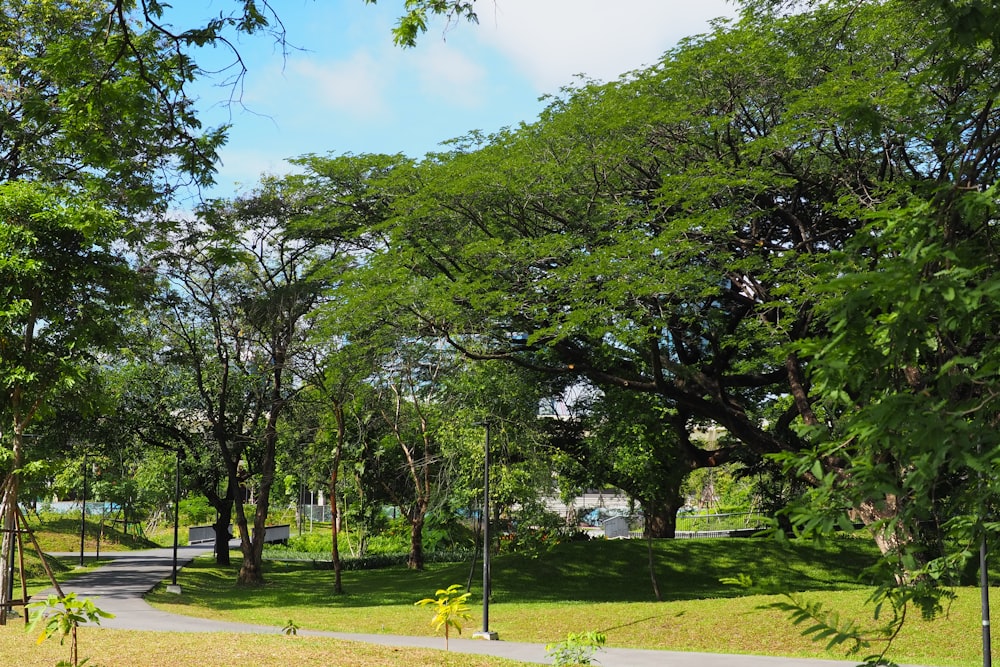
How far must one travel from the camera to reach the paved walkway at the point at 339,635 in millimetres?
15594

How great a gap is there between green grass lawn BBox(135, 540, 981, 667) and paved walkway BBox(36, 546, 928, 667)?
0.80 metres

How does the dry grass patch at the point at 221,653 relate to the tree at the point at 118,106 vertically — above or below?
below

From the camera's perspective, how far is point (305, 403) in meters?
34.1

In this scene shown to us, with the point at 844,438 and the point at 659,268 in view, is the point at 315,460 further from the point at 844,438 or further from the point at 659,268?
the point at 844,438

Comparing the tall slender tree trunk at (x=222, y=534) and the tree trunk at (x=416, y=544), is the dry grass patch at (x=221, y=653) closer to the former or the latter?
the tree trunk at (x=416, y=544)

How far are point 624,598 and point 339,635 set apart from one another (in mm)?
A: 9556

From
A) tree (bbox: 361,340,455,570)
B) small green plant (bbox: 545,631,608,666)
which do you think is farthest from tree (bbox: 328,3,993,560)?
small green plant (bbox: 545,631,608,666)

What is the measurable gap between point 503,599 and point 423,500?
31.6 feet

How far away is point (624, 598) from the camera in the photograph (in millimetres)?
25875

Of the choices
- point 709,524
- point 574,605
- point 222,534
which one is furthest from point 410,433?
point 709,524

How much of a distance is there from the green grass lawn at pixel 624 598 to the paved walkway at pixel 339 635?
0.80 metres

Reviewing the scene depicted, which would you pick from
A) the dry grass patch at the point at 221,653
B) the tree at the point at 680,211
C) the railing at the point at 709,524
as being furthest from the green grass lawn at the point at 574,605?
the railing at the point at 709,524

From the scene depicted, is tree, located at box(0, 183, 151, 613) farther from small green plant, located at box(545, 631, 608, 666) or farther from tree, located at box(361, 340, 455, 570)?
tree, located at box(361, 340, 455, 570)

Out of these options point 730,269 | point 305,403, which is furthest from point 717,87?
point 305,403
